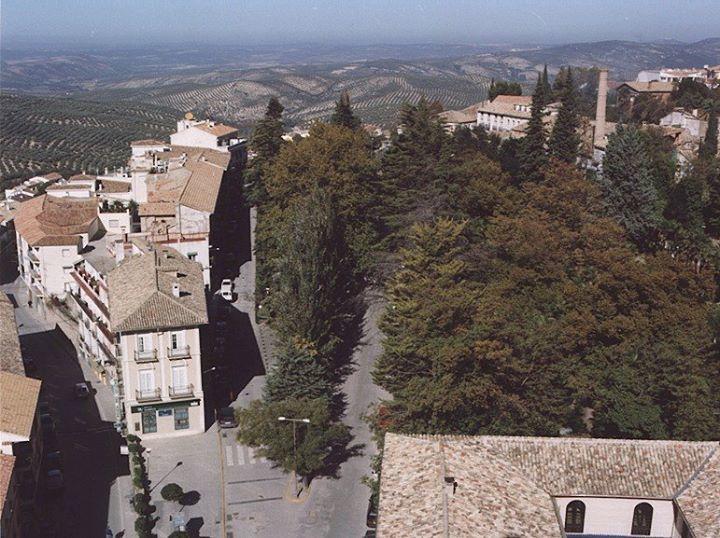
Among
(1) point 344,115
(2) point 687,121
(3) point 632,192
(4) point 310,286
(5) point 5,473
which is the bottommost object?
(5) point 5,473

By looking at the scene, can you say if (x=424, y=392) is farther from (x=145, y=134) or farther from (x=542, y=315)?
(x=145, y=134)

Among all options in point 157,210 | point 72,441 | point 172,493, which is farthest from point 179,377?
point 157,210

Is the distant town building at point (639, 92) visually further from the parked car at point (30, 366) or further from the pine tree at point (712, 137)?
the parked car at point (30, 366)

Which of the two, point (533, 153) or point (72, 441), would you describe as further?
point (533, 153)

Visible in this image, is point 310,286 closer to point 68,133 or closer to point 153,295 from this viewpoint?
point 153,295

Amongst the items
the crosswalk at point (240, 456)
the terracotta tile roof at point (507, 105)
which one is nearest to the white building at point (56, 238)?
the crosswalk at point (240, 456)

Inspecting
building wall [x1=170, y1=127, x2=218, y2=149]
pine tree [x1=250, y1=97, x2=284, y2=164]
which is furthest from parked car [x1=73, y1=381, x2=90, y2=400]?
building wall [x1=170, y1=127, x2=218, y2=149]
